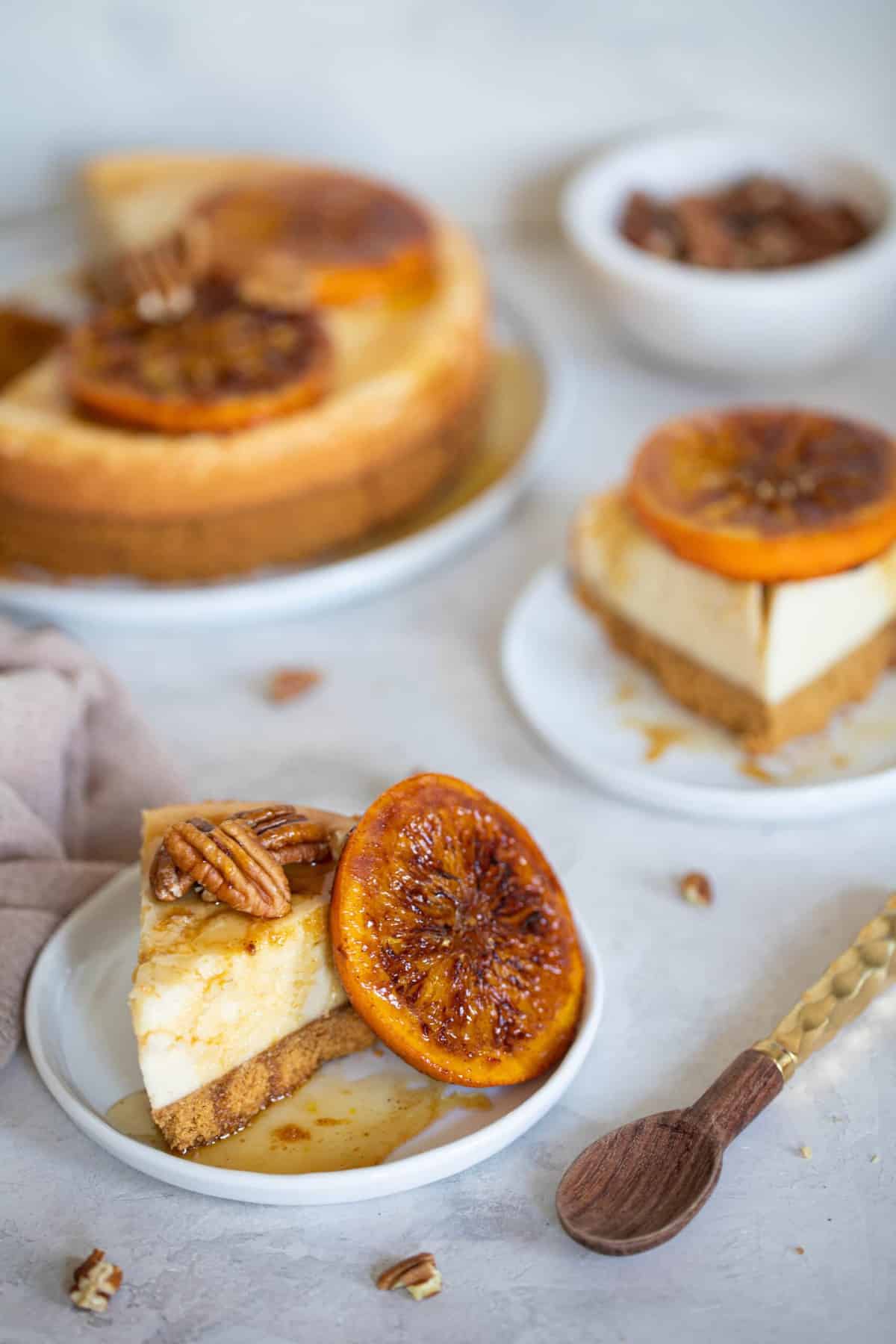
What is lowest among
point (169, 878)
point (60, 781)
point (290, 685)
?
point (290, 685)

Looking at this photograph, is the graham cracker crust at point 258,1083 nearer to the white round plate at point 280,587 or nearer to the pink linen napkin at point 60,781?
A: the pink linen napkin at point 60,781

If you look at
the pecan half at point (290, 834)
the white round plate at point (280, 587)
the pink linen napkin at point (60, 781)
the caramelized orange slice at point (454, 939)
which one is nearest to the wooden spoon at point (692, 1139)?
the caramelized orange slice at point (454, 939)

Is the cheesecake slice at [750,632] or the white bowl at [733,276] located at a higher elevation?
the white bowl at [733,276]

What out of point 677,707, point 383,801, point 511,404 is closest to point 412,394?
point 511,404

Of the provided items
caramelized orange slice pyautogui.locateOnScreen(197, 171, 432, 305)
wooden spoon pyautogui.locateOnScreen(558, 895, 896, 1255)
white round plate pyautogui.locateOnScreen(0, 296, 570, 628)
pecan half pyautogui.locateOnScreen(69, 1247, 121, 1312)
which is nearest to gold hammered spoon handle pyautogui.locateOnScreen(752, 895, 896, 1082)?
wooden spoon pyautogui.locateOnScreen(558, 895, 896, 1255)

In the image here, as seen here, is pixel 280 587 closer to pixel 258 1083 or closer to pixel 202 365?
pixel 202 365

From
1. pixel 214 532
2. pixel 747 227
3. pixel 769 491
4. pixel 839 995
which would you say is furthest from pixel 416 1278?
pixel 747 227

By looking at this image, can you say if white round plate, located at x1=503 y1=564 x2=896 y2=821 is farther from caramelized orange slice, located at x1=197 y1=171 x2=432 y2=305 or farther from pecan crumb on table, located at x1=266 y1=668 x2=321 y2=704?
caramelized orange slice, located at x1=197 y1=171 x2=432 y2=305
